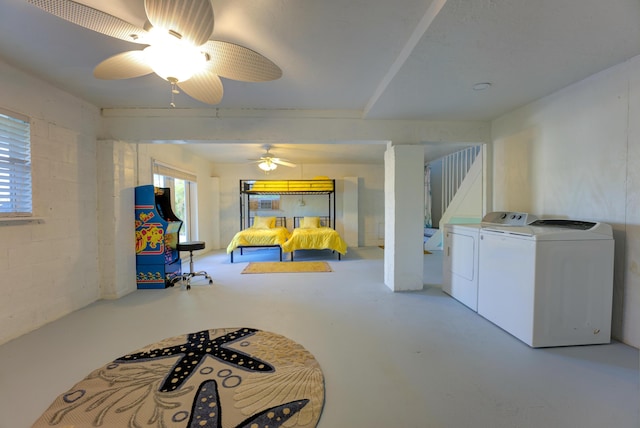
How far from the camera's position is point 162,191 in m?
3.83

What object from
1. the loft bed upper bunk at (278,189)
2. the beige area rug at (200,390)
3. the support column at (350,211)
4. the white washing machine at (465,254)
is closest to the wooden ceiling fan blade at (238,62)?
the beige area rug at (200,390)

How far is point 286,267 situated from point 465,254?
9.59 ft

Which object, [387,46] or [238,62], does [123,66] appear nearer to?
[238,62]

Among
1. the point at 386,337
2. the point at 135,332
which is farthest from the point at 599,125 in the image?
the point at 135,332

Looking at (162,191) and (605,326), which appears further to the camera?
(162,191)

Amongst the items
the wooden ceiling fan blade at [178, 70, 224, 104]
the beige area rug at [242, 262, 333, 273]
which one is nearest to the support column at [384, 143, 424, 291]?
the beige area rug at [242, 262, 333, 273]

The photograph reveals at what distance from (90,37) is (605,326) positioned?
14.6 ft

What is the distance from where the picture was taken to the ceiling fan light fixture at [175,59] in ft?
4.60

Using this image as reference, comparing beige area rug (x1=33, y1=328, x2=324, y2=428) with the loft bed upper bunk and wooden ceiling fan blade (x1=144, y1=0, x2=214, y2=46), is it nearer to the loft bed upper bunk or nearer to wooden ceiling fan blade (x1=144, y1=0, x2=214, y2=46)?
wooden ceiling fan blade (x1=144, y1=0, x2=214, y2=46)

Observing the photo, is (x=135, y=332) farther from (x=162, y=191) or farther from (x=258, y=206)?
(x=258, y=206)

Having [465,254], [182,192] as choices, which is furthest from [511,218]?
[182,192]

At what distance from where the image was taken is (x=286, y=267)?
4.59 metres

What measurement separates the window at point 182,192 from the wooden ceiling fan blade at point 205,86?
2.77m

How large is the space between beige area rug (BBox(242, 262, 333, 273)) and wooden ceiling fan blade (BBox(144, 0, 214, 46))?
3.58 meters
